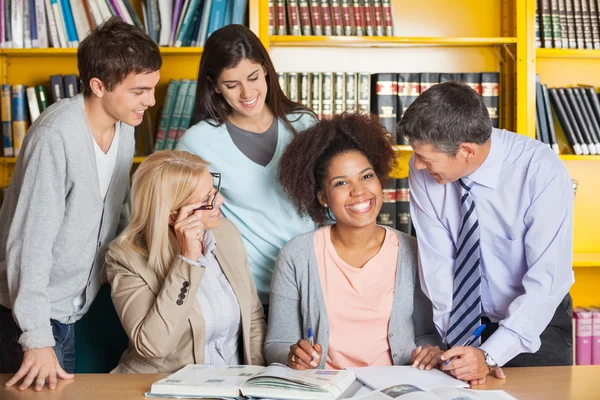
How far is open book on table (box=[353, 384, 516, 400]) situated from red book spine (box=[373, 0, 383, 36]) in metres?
2.13

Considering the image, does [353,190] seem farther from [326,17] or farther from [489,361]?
[326,17]

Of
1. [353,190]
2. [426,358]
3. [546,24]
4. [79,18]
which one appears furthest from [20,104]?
[546,24]

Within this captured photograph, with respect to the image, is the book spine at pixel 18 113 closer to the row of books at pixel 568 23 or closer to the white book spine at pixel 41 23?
the white book spine at pixel 41 23

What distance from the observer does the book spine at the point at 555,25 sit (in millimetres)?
3488

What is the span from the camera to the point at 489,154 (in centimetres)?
201

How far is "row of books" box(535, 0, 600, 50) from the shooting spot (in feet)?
11.4

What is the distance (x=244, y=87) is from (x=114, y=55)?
0.45 meters

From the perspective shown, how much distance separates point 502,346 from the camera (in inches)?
74.9

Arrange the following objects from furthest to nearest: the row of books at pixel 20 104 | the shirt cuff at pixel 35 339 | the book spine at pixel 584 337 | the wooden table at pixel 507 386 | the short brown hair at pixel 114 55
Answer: the book spine at pixel 584 337 → the row of books at pixel 20 104 → the short brown hair at pixel 114 55 → the shirt cuff at pixel 35 339 → the wooden table at pixel 507 386

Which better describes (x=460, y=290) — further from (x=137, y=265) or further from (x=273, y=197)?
(x=137, y=265)

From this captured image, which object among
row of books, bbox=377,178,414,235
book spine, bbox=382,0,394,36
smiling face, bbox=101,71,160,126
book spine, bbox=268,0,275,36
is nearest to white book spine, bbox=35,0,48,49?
book spine, bbox=268,0,275,36

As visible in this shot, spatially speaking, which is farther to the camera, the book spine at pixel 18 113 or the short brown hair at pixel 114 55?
the book spine at pixel 18 113

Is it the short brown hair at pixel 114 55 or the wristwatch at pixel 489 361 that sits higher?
the short brown hair at pixel 114 55

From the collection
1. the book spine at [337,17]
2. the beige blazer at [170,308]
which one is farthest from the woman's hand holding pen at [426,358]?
the book spine at [337,17]
